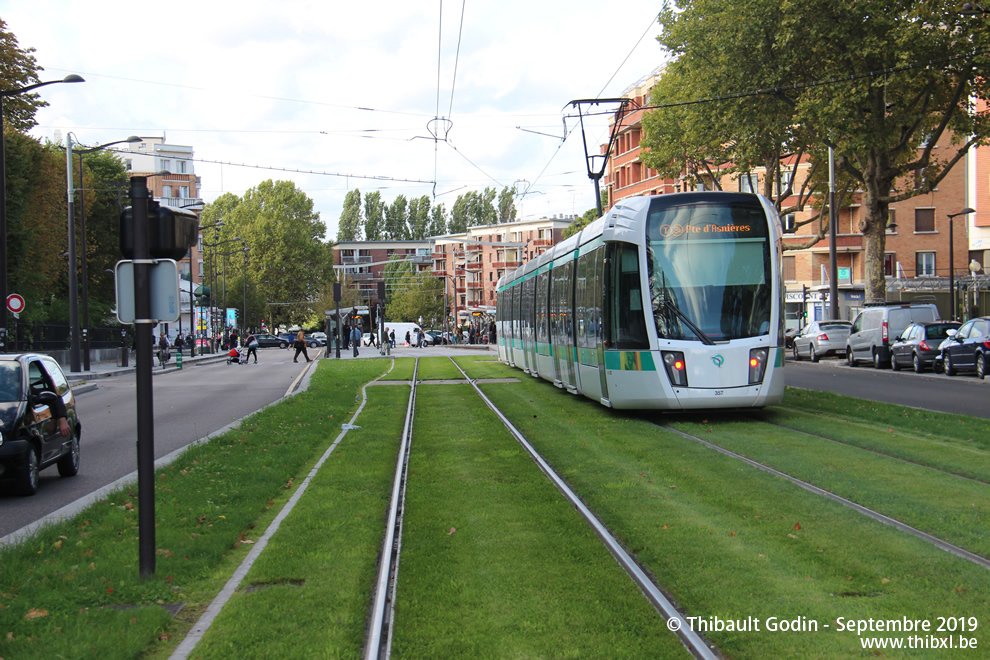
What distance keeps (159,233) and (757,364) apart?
405 inches

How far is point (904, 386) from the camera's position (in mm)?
24484

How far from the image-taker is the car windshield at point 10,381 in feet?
36.4

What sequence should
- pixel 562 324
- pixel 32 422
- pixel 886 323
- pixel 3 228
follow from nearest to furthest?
1. pixel 32 422
2. pixel 562 324
3. pixel 3 228
4. pixel 886 323

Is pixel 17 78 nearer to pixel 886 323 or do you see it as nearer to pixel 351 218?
pixel 886 323

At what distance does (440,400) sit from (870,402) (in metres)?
8.42

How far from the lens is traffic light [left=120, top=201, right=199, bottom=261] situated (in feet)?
21.8

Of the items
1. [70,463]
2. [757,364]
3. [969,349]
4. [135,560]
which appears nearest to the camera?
[135,560]

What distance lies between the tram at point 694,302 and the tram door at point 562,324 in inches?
161

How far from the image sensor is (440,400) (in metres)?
21.2

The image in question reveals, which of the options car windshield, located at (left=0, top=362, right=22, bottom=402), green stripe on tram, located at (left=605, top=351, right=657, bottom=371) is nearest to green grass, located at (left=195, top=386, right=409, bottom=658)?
car windshield, located at (left=0, top=362, right=22, bottom=402)

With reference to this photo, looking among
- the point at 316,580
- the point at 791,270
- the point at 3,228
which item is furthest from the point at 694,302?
the point at 791,270

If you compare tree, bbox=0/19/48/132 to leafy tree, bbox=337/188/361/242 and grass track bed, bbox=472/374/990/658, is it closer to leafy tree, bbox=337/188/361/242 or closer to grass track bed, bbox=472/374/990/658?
grass track bed, bbox=472/374/990/658

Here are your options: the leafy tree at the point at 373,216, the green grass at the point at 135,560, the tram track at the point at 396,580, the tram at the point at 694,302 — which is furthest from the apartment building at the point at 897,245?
the leafy tree at the point at 373,216

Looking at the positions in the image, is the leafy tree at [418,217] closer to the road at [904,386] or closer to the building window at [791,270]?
the building window at [791,270]
